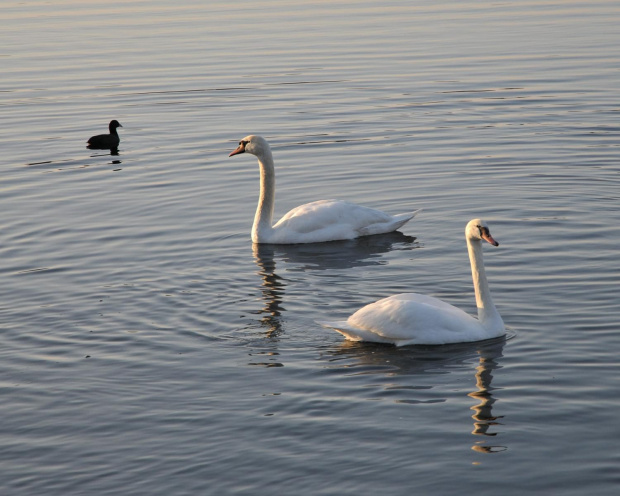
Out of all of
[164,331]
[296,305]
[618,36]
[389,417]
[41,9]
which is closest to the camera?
[389,417]

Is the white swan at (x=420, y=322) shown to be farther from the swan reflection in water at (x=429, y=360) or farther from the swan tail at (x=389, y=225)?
the swan tail at (x=389, y=225)

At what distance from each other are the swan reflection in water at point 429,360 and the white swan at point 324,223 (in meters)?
4.47

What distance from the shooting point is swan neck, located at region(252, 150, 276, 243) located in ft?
50.9

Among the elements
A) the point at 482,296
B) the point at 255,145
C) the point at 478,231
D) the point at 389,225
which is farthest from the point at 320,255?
the point at 482,296

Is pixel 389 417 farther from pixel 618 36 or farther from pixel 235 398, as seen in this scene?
pixel 618 36

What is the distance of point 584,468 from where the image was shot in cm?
793

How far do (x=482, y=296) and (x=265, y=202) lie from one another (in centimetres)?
570

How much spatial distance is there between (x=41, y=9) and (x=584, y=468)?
43706 millimetres

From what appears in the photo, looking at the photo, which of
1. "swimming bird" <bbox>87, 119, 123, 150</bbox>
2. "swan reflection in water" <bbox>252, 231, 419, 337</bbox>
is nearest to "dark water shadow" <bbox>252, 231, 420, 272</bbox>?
"swan reflection in water" <bbox>252, 231, 419, 337</bbox>

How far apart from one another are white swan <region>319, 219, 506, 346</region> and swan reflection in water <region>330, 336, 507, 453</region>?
3.3 inches

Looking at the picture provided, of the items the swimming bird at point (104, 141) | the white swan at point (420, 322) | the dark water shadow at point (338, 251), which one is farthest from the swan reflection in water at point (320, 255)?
the swimming bird at point (104, 141)

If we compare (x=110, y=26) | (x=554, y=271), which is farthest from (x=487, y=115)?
(x=110, y=26)

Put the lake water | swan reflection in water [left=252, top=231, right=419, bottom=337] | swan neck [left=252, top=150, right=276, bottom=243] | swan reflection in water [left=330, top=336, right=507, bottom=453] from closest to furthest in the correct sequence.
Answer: the lake water → swan reflection in water [left=330, top=336, right=507, bottom=453] → swan reflection in water [left=252, top=231, right=419, bottom=337] → swan neck [left=252, top=150, right=276, bottom=243]

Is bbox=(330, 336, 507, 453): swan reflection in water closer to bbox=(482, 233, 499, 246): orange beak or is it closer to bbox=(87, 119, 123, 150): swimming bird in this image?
bbox=(482, 233, 499, 246): orange beak
